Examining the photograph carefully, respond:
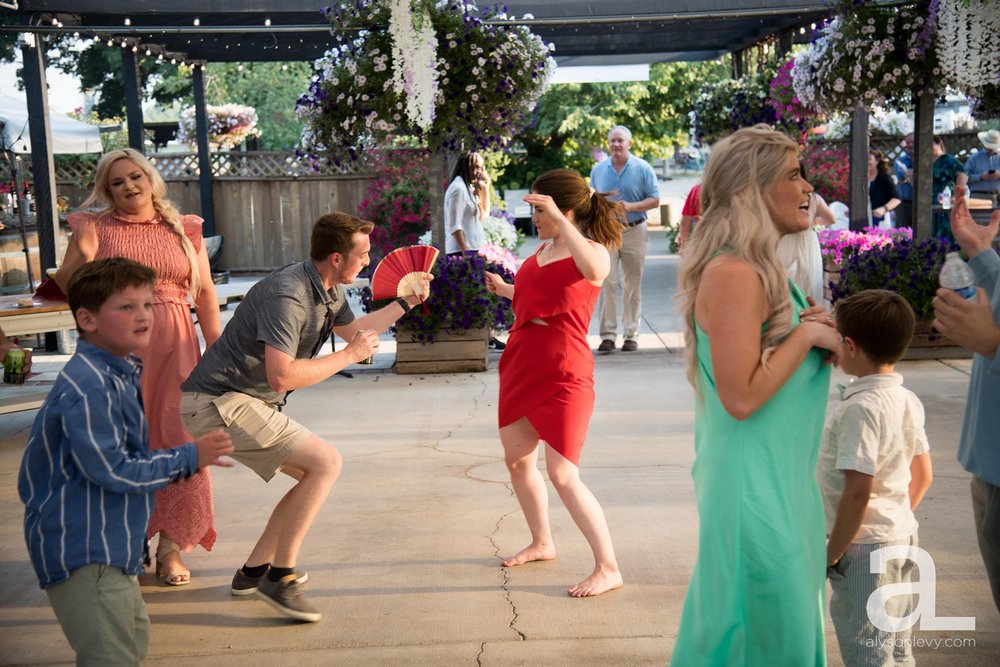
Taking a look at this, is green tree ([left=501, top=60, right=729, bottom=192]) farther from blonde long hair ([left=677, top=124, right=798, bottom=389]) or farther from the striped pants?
blonde long hair ([left=677, top=124, right=798, bottom=389])

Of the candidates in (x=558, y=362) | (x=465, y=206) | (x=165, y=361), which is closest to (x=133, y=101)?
(x=465, y=206)

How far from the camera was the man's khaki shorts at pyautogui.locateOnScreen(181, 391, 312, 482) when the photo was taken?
390 cm

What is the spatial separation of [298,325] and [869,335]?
6.45ft

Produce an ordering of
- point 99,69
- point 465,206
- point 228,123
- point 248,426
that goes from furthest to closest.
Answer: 1. point 99,69
2. point 228,123
3. point 465,206
4. point 248,426

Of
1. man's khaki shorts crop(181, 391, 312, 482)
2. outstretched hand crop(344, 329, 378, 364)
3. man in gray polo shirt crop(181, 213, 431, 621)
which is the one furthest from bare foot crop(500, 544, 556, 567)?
outstretched hand crop(344, 329, 378, 364)

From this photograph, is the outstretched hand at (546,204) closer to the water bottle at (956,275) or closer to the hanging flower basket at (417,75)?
the water bottle at (956,275)

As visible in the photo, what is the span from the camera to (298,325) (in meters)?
3.85

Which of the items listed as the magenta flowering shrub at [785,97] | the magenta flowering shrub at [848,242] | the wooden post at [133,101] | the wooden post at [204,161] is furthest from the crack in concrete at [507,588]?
the wooden post at [204,161]

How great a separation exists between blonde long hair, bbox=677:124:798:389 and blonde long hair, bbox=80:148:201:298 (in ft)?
8.80

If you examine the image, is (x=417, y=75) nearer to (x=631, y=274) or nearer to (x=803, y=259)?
(x=631, y=274)

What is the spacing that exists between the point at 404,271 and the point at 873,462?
7.53 ft

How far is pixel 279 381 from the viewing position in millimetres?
3771

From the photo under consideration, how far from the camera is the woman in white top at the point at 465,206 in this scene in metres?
9.07

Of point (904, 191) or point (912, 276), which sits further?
point (904, 191)
